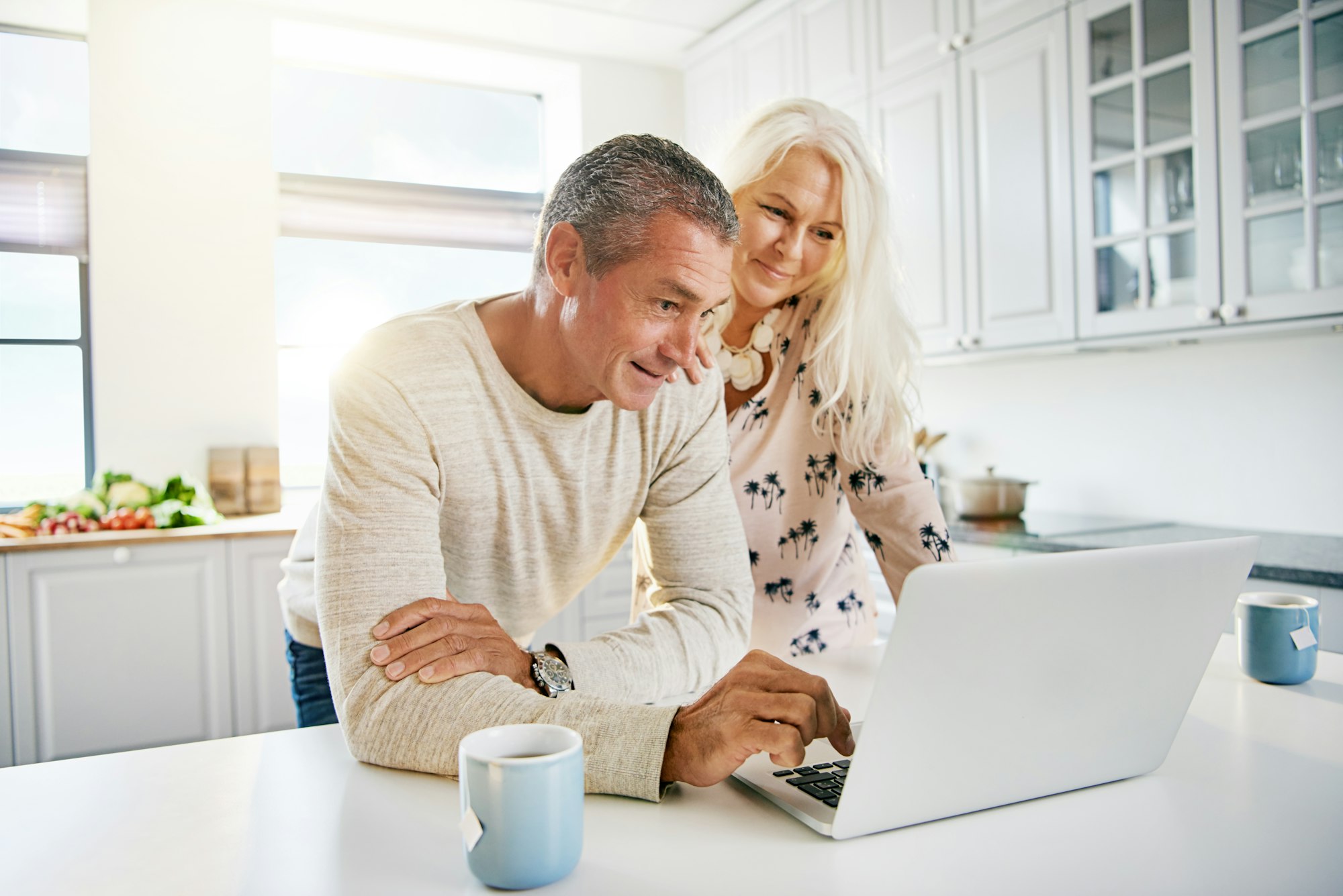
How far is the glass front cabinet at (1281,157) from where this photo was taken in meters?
2.00

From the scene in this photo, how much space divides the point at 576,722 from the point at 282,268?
3.67m

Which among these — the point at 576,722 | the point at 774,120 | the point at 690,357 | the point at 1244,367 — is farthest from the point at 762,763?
the point at 1244,367

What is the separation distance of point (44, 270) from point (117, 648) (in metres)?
1.59

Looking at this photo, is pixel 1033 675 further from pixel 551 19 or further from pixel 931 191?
pixel 551 19

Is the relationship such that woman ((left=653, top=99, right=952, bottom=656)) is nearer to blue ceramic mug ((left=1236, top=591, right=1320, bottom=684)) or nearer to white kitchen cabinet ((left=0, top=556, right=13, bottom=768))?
blue ceramic mug ((left=1236, top=591, right=1320, bottom=684))

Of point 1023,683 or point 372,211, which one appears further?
point 372,211

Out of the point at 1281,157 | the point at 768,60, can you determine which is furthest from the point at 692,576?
the point at 768,60

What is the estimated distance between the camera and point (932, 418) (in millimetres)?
3461

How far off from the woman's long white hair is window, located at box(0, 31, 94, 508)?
10.3 feet

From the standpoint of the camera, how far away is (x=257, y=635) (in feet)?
9.88

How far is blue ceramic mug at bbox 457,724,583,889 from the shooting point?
1.91 ft

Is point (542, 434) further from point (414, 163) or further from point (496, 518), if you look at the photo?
point (414, 163)

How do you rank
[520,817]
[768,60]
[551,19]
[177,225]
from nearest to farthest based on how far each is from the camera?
[520,817], [177,225], [768,60], [551,19]

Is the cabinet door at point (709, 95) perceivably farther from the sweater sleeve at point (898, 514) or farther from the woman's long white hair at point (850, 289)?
the sweater sleeve at point (898, 514)
